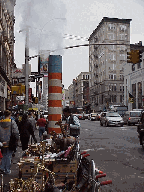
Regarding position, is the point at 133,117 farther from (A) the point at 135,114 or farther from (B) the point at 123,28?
(B) the point at 123,28

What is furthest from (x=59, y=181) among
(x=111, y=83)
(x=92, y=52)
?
(x=92, y=52)

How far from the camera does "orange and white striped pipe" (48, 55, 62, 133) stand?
8.34 metres

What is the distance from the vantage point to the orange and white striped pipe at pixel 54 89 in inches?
328

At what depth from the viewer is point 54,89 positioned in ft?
27.4

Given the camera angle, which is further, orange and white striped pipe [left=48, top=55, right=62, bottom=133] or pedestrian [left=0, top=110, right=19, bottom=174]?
orange and white striped pipe [left=48, top=55, right=62, bottom=133]

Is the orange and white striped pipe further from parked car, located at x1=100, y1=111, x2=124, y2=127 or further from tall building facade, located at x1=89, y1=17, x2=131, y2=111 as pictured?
tall building facade, located at x1=89, y1=17, x2=131, y2=111

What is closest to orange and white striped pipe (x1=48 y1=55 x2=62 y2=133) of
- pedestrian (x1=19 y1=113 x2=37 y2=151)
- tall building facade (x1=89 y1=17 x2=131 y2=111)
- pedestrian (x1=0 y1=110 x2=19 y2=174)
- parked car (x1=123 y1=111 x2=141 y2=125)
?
pedestrian (x1=0 y1=110 x2=19 y2=174)

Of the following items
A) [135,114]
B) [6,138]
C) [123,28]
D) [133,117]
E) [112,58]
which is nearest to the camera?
[6,138]

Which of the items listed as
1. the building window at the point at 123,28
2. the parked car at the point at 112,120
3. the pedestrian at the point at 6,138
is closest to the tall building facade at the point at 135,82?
the parked car at the point at 112,120

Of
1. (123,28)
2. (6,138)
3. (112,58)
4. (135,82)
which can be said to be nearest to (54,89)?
Result: (6,138)

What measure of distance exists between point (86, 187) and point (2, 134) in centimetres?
391

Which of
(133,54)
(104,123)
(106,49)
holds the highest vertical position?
(106,49)

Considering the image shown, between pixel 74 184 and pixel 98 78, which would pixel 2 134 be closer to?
pixel 74 184

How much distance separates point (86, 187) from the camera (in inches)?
194
